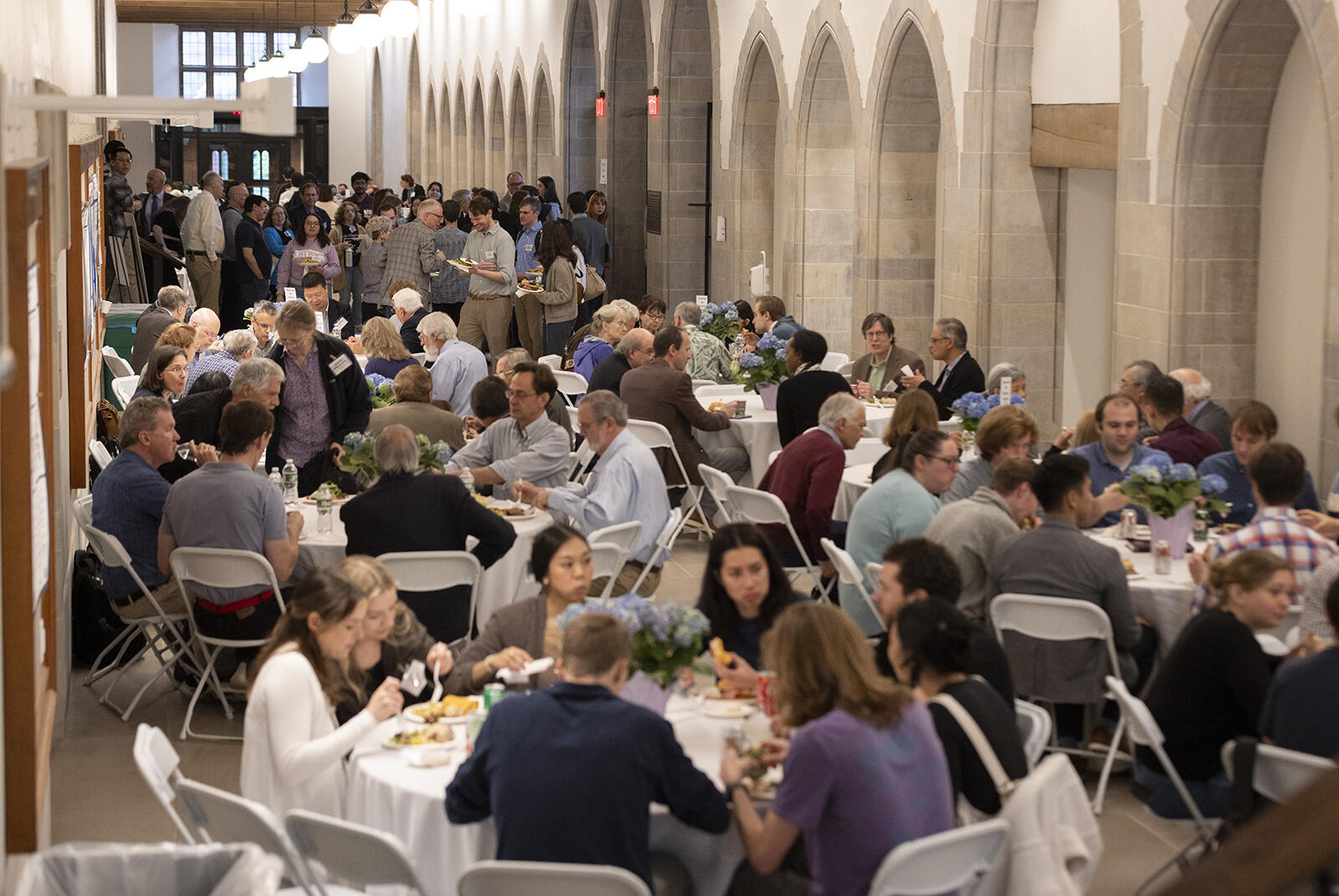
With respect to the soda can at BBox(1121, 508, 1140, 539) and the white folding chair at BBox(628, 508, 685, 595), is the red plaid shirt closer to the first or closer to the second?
the soda can at BBox(1121, 508, 1140, 539)

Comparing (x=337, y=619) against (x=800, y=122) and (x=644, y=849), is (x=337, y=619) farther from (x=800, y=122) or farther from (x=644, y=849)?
(x=800, y=122)

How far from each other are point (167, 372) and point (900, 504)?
381cm

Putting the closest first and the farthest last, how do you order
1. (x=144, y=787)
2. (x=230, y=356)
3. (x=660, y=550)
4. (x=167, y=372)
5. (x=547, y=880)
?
(x=547, y=880) → (x=144, y=787) → (x=660, y=550) → (x=167, y=372) → (x=230, y=356)

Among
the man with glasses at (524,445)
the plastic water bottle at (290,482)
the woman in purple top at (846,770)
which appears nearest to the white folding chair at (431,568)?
the man with glasses at (524,445)

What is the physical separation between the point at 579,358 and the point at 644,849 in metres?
6.70

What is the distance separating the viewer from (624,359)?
8.43m

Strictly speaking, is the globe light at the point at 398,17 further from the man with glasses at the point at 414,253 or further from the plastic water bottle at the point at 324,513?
the plastic water bottle at the point at 324,513

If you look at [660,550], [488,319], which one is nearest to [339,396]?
[660,550]

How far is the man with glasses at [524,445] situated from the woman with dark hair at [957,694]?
10.1 ft

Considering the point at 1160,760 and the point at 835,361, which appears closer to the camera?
the point at 1160,760

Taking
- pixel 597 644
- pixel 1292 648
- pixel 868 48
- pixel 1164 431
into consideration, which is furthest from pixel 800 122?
pixel 597 644

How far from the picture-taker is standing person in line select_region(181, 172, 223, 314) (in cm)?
1539

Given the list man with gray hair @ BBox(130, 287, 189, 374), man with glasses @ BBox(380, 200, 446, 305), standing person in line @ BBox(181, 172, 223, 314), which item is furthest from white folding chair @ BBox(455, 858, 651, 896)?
standing person in line @ BBox(181, 172, 223, 314)

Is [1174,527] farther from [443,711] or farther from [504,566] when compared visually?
[443,711]
